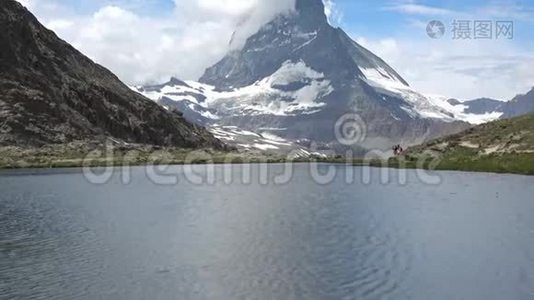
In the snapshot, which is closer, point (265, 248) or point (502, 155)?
point (265, 248)

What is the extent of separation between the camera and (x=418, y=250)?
43.7 meters

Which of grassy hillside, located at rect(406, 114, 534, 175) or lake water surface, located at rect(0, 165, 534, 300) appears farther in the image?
grassy hillside, located at rect(406, 114, 534, 175)

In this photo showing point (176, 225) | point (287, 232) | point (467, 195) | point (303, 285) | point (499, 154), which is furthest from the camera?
point (499, 154)

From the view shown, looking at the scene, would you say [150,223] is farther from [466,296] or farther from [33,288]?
[466,296]

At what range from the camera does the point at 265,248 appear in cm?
4419

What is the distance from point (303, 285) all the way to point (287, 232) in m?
18.6

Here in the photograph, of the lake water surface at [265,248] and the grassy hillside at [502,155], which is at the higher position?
the grassy hillside at [502,155]

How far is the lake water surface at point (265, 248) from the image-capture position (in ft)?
107

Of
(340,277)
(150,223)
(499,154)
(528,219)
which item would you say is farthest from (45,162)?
(340,277)

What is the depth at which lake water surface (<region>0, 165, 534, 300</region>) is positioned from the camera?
3262cm

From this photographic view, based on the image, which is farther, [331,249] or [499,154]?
[499,154]

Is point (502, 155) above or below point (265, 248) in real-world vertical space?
above

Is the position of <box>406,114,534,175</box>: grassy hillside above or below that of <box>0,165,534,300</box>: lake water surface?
above

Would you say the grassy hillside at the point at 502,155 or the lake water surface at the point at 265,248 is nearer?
the lake water surface at the point at 265,248
